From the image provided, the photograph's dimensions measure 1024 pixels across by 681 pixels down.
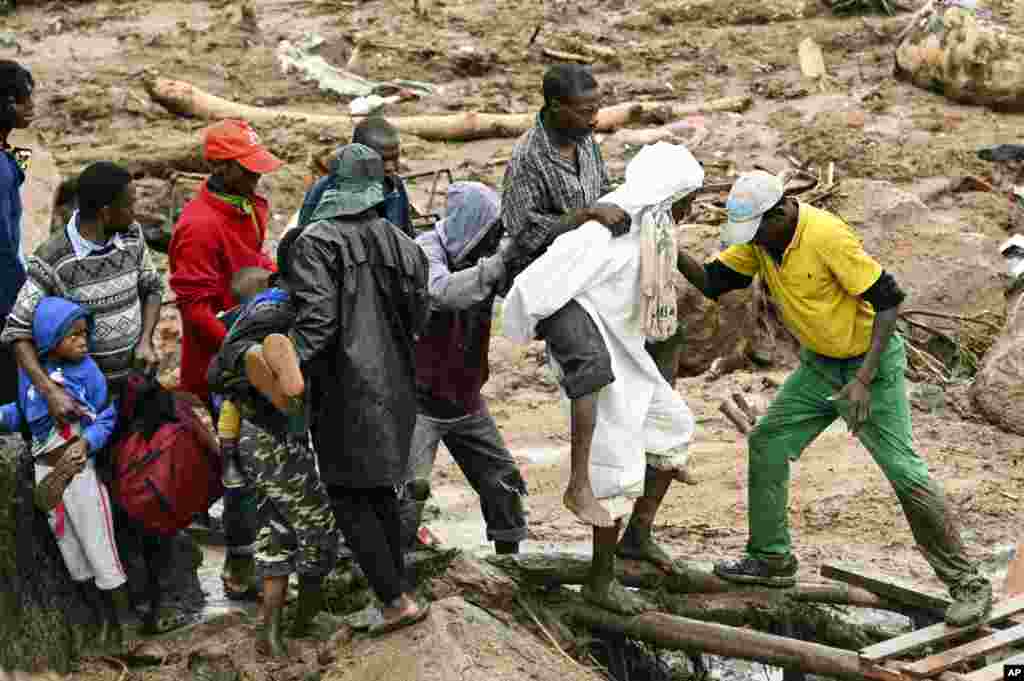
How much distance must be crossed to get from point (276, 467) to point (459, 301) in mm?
888

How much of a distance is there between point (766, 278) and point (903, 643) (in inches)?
55.3

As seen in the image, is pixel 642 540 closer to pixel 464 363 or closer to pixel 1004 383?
pixel 464 363

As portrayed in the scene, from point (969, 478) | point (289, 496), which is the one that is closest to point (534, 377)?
point (969, 478)

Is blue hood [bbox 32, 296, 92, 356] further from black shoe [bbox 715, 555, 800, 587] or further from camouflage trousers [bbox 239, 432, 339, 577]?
black shoe [bbox 715, 555, 800, 587]

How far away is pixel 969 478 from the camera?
8.34m

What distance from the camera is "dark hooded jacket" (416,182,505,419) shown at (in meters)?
5.62

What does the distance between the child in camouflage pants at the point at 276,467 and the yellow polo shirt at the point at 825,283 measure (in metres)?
1.81

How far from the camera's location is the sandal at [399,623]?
5.30m

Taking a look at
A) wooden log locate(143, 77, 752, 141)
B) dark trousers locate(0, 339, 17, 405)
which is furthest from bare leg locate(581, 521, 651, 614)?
wooden log locate(143, 77, 752, 141)

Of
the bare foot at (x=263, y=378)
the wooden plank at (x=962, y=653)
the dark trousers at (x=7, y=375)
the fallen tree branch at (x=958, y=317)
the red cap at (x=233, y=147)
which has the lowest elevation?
the fallen tree branch at (x=958, y=317)

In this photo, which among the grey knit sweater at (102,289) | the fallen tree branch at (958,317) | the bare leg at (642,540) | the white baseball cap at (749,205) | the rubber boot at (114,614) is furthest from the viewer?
the fallen tree branch at (958,317)

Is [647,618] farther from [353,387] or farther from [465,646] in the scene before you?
[353,387]

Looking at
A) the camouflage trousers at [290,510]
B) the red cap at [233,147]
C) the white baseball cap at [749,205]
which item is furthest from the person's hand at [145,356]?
the white baseball cap at [749,205]

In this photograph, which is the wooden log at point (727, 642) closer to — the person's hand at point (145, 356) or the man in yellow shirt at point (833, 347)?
the man in yellow shirt at point (833, 347)
